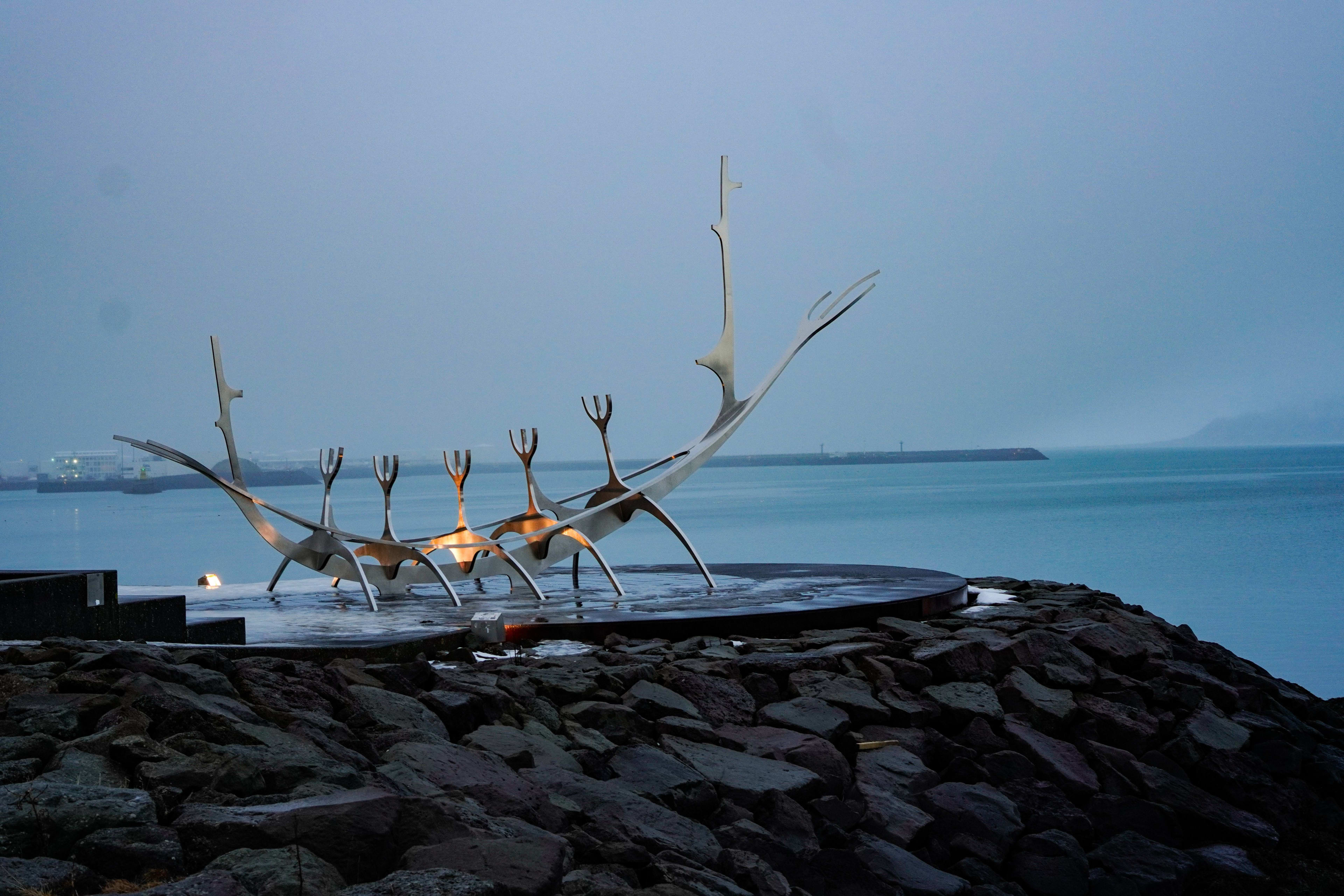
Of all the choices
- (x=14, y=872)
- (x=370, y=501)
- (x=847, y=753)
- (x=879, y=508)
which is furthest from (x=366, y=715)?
(x=370, y=501)

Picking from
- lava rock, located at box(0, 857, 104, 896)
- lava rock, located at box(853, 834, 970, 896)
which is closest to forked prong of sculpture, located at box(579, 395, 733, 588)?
lava rock, located at box(853, 834, 970, 896)

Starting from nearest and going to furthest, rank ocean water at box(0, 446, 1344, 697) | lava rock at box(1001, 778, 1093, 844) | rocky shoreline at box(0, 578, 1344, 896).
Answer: rocky shoreline at box(0, 578, 1344, 896) < lava rock at box(1001, 778, 1093, 844) < ocean water at box(0, 446, 1344, 697)

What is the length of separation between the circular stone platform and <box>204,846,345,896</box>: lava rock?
3.47 metres

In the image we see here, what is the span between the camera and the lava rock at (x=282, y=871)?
323 centimetres

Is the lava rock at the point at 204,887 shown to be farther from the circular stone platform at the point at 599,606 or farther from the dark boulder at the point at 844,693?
the dark boulder at the point at 844,693

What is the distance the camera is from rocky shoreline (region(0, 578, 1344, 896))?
3.51 m

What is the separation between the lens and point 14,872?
10.5ft

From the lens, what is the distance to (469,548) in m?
10.3

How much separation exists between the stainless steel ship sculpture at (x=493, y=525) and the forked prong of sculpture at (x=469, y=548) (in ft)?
0.03

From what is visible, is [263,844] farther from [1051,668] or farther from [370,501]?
[370,501]

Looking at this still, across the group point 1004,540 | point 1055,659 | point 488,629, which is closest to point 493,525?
point 488,629

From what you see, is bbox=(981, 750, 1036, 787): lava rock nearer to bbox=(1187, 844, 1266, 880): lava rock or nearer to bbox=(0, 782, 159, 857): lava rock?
bbox=(1187, 844, 1266, 880): lava rock

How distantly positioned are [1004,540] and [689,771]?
1442 inches

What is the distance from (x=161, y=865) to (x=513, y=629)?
4.87 meters
